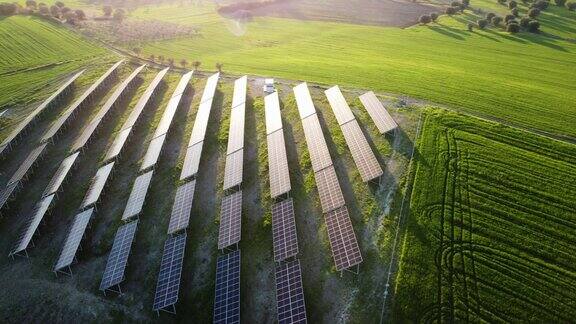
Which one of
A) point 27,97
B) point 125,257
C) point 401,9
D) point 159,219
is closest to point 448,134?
point 159,219

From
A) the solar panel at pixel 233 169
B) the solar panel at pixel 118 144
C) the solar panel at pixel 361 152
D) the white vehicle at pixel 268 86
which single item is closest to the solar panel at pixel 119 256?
the solar panel at pixel 233 169

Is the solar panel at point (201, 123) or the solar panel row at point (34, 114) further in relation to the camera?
the solar panel row at point (34, 114)

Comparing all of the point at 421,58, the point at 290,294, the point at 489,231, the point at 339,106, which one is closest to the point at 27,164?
the point at 290,294

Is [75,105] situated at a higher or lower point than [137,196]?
higher

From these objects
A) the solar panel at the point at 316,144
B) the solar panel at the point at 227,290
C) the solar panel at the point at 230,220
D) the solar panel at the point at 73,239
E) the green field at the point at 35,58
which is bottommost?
the solar panel at the point at 227,290

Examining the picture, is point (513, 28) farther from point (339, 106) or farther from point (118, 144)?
point (118, 144)

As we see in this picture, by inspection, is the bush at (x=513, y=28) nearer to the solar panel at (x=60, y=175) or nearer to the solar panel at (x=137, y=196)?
the solar panel at (x=137, y=196)
